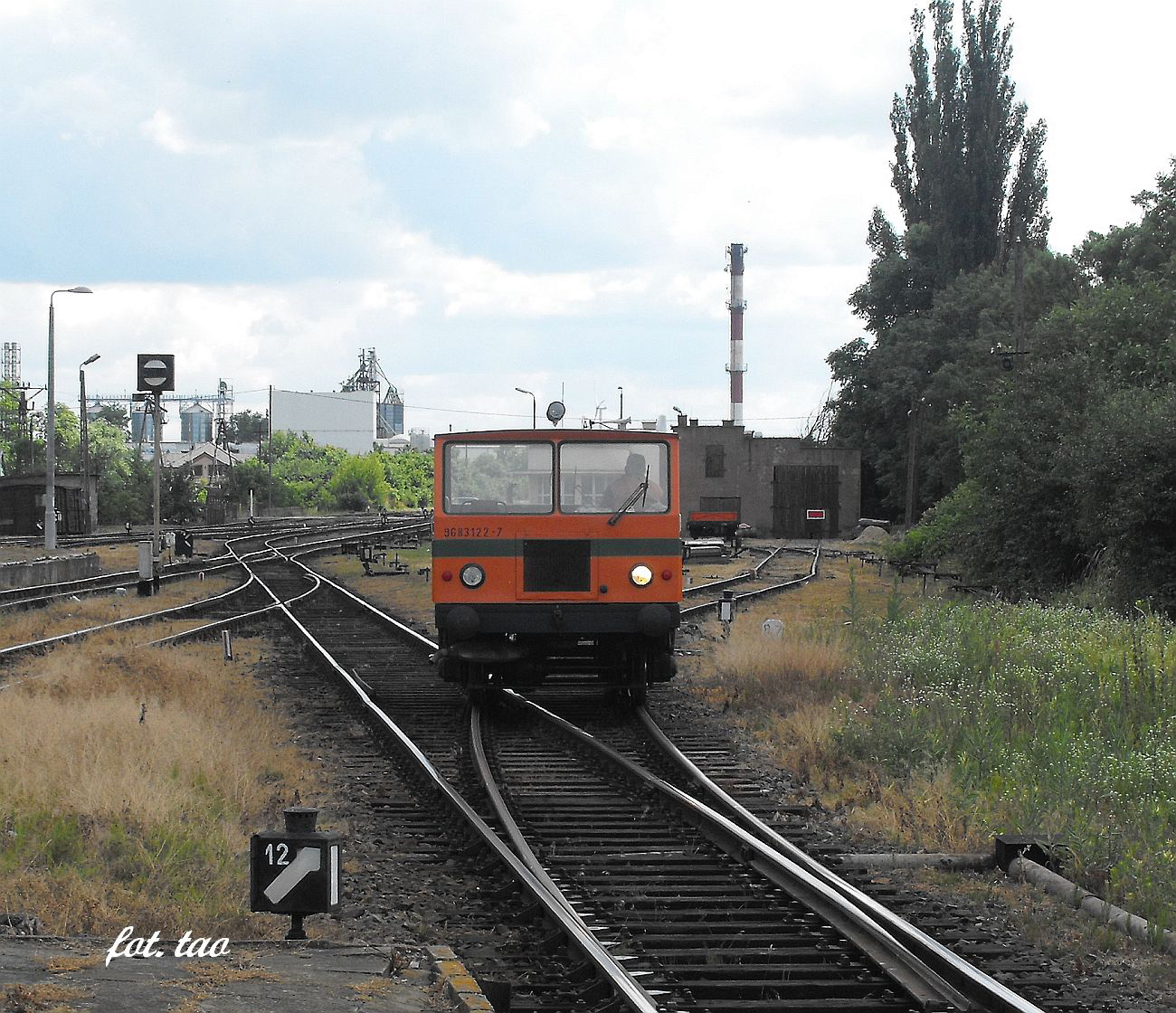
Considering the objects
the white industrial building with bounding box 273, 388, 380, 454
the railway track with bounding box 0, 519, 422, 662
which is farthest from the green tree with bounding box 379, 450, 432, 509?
the railway track with bounding box 0, 519, 422, 662

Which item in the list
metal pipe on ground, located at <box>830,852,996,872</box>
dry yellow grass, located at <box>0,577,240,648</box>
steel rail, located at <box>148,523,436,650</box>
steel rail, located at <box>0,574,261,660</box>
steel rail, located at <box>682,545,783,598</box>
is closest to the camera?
metal pipe on ground, located at <box>830,852,996,872</box>

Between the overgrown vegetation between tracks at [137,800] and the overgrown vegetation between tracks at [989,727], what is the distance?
3.93 meters

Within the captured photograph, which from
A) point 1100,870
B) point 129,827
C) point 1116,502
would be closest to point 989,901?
point 1100,870

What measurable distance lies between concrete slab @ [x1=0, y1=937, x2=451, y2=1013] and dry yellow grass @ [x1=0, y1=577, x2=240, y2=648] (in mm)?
14438

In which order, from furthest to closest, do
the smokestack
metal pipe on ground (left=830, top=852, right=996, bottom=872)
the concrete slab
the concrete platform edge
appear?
the smokestack, metal pipe on ground (left=830, top=852, right=996, bottom=872), the concrete platform edge, the concrete slab

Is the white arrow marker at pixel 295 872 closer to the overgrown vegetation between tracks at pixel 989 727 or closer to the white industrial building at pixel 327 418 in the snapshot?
the overgrown vegetation between tracks at pixel 989 727

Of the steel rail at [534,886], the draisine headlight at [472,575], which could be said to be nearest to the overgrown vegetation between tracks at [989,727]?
the steel rail at [534,886]

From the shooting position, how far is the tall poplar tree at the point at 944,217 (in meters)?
60.6

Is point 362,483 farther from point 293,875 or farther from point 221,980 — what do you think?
point 221,980

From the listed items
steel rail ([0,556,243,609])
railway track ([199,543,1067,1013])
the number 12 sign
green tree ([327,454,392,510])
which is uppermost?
green tree ([327,454,392,510])

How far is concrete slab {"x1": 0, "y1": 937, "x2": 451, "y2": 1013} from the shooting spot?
4.86m

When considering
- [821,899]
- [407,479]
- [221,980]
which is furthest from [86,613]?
[407,479]

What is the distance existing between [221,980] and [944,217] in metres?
61.2

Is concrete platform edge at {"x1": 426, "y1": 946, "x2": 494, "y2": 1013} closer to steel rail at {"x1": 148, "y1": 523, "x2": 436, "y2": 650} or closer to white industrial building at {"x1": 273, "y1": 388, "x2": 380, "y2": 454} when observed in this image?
steel rail at {"x1": 148, "y1": 523, "x2": 436, "y2": 650}
